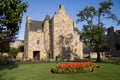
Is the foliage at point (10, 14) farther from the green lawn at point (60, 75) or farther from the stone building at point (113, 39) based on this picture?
the stone building at point (113, 39)

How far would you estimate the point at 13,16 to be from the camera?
19266 millimetres

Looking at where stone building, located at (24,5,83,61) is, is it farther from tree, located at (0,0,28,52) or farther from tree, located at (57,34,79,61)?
tree, located at (0,0,28,52)

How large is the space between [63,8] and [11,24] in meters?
43.7

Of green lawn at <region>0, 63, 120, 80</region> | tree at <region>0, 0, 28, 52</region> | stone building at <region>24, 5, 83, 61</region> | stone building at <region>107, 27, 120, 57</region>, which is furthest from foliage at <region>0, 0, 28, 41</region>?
stone building at <region>107, 27, 120, 57</region>

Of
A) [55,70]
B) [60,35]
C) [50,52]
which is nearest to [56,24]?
[60,35]

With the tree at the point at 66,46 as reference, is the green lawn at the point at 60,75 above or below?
below

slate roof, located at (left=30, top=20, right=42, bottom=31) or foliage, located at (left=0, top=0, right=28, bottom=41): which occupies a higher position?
slate roof, located at (left=30, top=20, right=42, bottom=31)

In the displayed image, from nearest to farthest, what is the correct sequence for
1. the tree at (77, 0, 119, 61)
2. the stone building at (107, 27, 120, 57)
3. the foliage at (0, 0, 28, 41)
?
the foliage at (0, 0, 28, 41), the tree at (77, 0, 119, 61), the stone building at (107, 27, 120, 57)

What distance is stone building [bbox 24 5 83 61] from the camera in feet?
195

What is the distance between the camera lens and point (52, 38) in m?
60.3

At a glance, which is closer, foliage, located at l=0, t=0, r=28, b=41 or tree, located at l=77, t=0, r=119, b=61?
foliage, located at l=0, t=0, r=28, b=41

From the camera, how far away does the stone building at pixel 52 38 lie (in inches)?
2345

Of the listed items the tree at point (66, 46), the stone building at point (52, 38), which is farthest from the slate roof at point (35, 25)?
the tree at point (66, 46)

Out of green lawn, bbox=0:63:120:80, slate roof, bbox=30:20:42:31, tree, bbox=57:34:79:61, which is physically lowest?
green lawn, bbox=0:63:120:80
